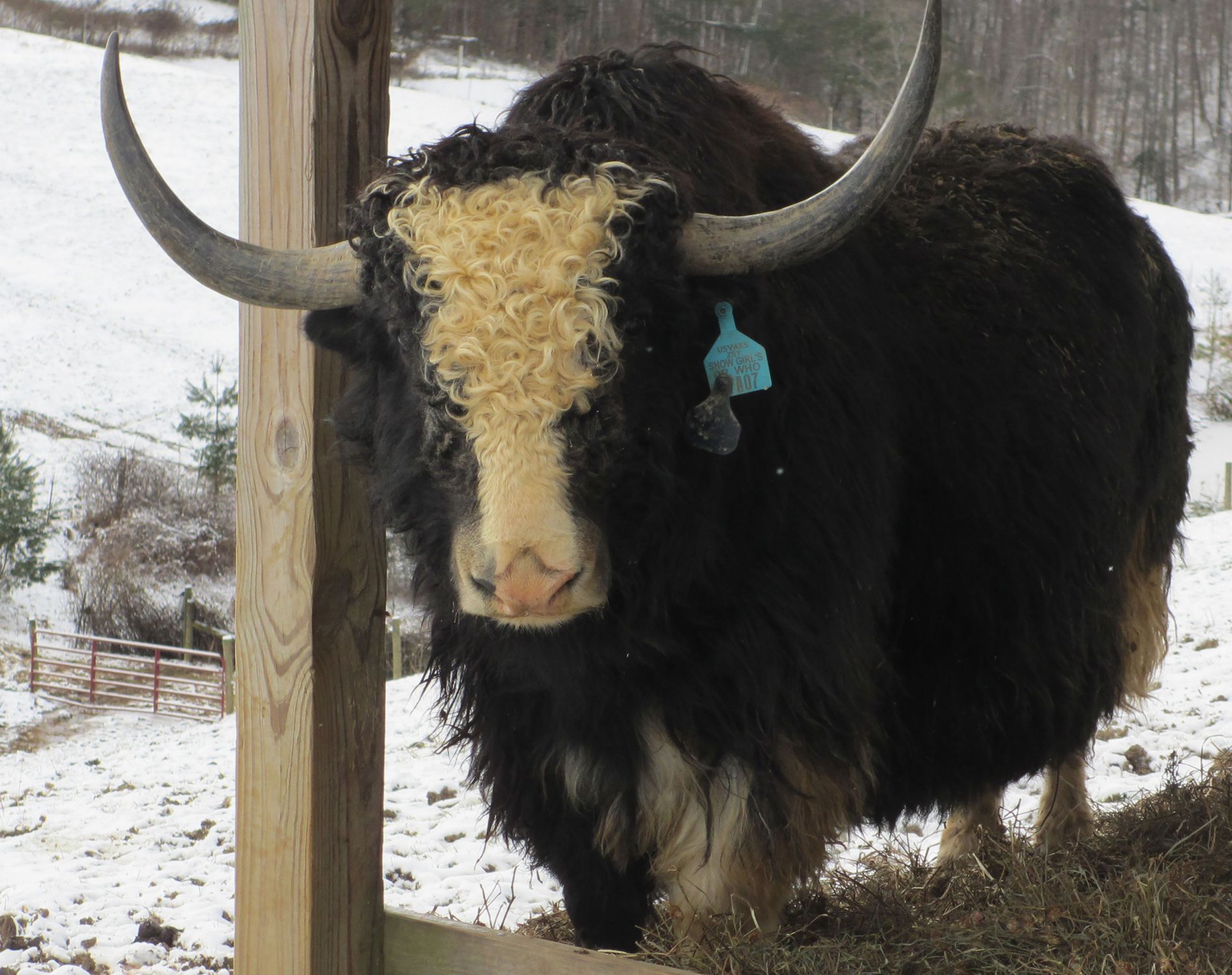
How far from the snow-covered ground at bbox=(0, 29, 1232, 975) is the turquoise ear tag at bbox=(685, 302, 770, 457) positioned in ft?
4.05

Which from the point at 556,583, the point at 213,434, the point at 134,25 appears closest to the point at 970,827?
the point at 556,583

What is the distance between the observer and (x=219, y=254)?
2289mm

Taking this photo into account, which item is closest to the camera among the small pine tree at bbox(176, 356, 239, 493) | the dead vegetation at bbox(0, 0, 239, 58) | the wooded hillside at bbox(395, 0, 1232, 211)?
the wooded hillside at bbox(395, 0, 1232, 211)

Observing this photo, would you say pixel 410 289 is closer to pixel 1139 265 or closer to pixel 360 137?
pixel 360 137

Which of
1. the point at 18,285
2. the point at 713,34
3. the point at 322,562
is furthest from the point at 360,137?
the point at 18,285

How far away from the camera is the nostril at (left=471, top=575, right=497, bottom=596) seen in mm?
2051

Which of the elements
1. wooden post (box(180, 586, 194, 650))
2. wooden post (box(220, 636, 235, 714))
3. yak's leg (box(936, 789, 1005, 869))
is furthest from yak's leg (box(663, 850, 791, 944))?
wooden post (box(180, 586, 194, 650))

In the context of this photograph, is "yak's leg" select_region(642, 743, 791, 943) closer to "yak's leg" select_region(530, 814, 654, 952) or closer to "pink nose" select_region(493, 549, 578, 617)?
"yak's leg" select_region(530, 814, 654, 952)

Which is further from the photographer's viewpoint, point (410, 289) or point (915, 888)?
point (915, 888)

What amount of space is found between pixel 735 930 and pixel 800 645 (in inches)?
28.4

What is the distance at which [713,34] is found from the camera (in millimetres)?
14180

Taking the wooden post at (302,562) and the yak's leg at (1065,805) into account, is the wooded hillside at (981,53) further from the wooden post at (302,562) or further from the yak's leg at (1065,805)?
the yak's leg at (1065,805)

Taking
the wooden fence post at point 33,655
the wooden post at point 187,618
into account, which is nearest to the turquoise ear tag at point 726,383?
the wooden fence post at point 33,655

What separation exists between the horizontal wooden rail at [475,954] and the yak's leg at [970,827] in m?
1.78
